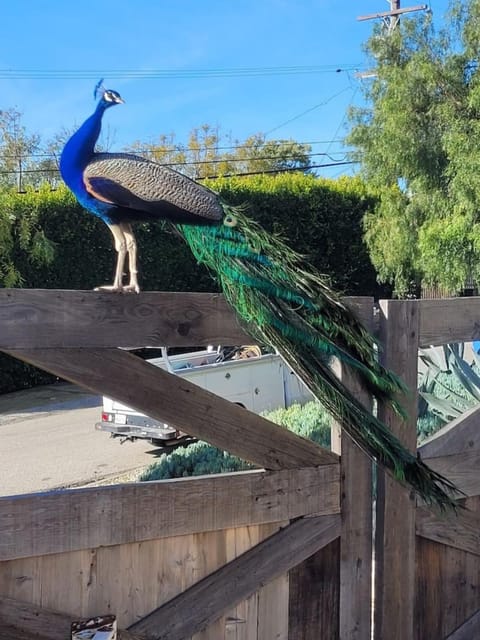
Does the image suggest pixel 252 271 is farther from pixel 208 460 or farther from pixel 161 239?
pixel 161 239

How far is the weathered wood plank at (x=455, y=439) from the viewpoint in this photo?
113 inches

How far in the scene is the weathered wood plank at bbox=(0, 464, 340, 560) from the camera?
82.4 inches

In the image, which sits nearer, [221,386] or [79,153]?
[79,153]

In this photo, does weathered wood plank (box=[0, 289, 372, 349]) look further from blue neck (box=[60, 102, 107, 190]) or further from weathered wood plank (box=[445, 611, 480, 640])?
weathered wood plank (box=[445, 611, 480, 640])

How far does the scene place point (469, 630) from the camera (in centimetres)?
303

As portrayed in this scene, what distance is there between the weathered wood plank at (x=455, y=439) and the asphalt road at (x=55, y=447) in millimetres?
5393

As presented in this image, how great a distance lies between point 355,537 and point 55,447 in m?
7.38

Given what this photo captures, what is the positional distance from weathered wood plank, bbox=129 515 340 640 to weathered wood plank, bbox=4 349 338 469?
26 centimetres

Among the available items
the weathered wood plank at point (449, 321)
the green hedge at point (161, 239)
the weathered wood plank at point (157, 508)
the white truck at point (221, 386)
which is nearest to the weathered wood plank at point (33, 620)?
the weathered wood plank at point (157, 508)

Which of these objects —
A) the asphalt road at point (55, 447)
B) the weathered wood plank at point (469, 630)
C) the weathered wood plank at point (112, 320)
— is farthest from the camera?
the asphalt road at point (55, 447)

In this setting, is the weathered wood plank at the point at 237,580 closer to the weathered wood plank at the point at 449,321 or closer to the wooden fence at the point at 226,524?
the wooden fence at the point at 226,524

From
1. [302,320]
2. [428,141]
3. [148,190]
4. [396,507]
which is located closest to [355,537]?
[396,507]

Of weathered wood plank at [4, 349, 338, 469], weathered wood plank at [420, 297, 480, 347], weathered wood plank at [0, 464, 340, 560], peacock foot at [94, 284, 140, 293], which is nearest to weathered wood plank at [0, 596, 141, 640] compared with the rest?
weathered wood plank at [0, 464, 340, 560]

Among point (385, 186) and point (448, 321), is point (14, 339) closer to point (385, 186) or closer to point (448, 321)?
point (448, 321)
